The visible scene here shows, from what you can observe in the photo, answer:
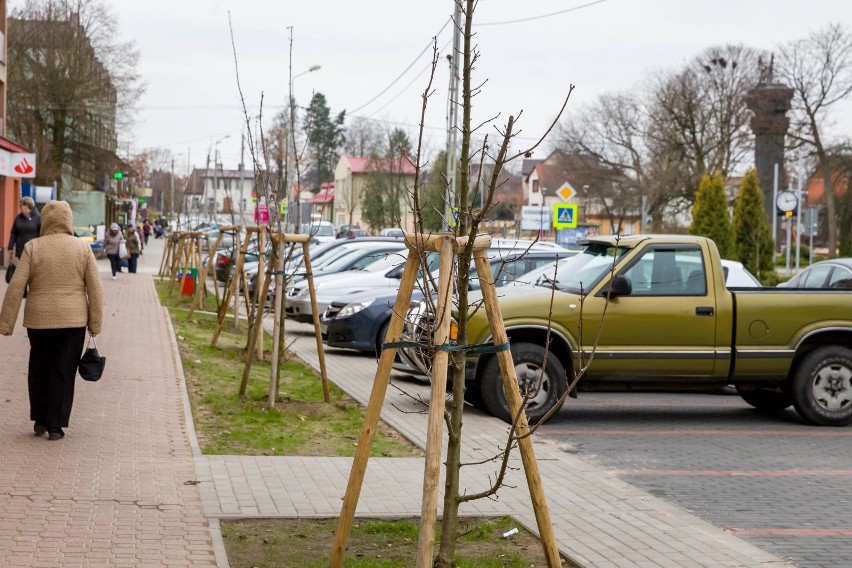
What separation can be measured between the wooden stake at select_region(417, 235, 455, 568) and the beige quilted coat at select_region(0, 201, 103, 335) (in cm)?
466

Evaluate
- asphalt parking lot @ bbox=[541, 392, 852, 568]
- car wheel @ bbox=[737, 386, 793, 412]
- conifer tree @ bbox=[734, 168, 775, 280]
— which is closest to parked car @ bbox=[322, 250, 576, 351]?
asphalt parking lot @ bbox=[541, 392, 852, 568]

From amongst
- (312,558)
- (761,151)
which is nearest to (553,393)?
(312,558)

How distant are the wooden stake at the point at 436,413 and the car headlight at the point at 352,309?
11.6 meters

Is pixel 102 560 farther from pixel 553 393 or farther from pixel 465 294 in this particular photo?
pixel 553 393

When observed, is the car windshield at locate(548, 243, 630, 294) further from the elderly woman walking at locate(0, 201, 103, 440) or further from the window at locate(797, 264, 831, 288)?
the window at locate(797, 264, 831, 288)

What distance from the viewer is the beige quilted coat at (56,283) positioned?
29.2ft

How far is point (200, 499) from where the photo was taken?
23.6ft

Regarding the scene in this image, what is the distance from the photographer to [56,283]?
355 inches

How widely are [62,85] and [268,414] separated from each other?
52.1 m

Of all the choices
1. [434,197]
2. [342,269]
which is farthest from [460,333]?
[434,197]

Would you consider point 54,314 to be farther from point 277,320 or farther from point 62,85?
point 62,85

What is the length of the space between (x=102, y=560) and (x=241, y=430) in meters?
4.23

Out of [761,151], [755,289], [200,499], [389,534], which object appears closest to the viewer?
[389,534]

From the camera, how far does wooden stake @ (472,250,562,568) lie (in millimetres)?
5324
